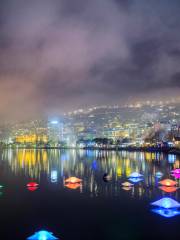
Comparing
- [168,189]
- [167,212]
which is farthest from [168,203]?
[168,189]

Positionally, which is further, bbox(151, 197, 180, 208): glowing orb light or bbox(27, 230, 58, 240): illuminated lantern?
bbox(151, 197, 180, 208): glowing orb light

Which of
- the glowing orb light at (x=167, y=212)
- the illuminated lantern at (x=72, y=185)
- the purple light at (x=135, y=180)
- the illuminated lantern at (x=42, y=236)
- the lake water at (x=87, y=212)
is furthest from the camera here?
the purple light at (x=135, y=180)

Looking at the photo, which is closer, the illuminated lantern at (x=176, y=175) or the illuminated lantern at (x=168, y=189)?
the illuminated lantern at (x=168, y=189)

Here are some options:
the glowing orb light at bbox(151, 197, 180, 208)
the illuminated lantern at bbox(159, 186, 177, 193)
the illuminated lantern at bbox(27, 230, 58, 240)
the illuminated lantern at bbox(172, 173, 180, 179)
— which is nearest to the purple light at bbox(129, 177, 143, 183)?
the illuminated lantern at bbox(172, 173, 180, 179)

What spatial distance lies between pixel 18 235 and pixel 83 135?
174 metres

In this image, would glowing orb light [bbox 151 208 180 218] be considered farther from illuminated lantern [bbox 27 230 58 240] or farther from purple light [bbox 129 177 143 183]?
purple light [bbox 129 177 143 183]

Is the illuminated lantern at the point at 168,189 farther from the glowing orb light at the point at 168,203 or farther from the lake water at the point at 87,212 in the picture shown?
the glowing orb light at the point at 168,203

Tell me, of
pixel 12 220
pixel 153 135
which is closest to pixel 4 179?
pixel 12 220

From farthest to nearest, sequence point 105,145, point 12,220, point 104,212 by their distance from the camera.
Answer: point 105,145 → point 104,212 → point 12,220

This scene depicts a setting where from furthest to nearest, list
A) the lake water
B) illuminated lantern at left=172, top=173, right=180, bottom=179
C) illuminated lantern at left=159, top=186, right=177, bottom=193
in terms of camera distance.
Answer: illuminated lantern at left=172, top=173, right=180, bottom=179
illuminated lantern at left=159, top=186, right=177, bottom=193
the lake water

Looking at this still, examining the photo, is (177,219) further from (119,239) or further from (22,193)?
(22,193)

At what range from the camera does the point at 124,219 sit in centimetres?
1973

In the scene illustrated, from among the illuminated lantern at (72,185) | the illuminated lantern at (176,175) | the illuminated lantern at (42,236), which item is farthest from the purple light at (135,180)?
the illuminated lantern at (42,236)

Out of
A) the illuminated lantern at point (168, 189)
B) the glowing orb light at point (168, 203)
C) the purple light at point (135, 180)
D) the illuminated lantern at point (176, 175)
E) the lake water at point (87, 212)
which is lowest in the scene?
the lake water at point (87, 212)
